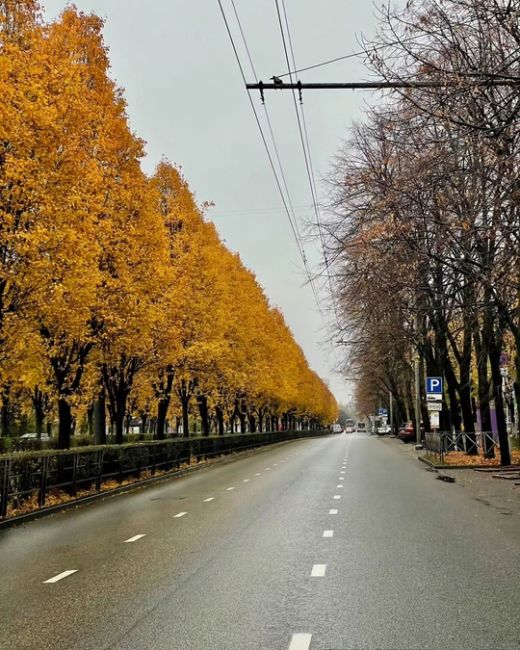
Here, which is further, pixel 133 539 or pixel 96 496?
pixel 96 496

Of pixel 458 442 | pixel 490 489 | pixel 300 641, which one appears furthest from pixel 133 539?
pixel 458 442

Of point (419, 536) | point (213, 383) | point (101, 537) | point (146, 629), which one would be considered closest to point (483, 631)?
point (146, 629)

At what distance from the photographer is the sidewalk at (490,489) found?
508 inches

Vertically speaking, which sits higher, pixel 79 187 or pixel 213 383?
pixel 79 187

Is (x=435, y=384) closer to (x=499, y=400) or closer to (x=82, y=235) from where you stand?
(x=499, y=400)

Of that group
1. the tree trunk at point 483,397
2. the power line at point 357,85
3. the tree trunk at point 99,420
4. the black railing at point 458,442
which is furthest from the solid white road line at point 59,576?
the tree trunk at point 483,397

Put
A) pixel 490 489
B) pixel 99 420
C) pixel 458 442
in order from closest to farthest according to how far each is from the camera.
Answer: pixel 490 489, pixel 99 420, pixel 458 442

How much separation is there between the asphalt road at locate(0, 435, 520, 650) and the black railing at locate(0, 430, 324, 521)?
97 cm

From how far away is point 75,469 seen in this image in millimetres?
16031

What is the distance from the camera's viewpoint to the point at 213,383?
33.3 m

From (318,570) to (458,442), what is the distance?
2392cm

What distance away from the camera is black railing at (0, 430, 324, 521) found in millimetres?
13211

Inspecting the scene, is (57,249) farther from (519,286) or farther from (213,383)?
(213,383)

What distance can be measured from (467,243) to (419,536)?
6.73 metres
